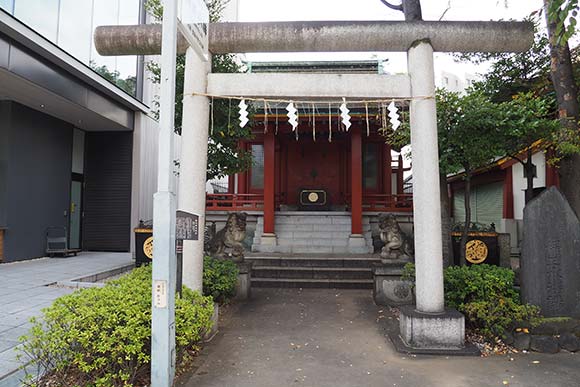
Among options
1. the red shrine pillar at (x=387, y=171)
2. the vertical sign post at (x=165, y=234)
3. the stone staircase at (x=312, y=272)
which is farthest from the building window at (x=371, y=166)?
the vertical sign post at (x=165, y=234)

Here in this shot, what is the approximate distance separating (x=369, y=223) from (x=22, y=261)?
1111cm

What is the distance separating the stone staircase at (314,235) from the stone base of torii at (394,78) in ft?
22.3

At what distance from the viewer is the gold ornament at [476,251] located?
9727mm

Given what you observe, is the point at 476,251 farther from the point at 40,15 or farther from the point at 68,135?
the point at 68,135

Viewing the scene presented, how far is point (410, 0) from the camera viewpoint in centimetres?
765

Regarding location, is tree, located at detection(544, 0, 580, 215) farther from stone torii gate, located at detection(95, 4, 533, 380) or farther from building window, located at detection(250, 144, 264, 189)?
building window, located at detection(250, 144, 264, 189)

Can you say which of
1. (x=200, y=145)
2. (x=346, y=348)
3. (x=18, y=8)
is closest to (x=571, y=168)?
(x=346, y=348)

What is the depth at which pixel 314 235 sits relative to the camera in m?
12.7

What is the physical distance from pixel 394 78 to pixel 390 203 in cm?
890

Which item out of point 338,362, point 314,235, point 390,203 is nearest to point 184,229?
point 338,362

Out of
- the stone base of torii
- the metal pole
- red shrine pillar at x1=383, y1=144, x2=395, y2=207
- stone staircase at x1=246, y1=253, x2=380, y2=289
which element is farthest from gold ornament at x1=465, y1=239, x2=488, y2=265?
the metal pole

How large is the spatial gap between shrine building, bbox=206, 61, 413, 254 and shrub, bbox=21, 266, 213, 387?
7863 millimetres

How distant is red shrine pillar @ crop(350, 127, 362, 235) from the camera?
1251cm

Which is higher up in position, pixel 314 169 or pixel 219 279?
pixel 314 169
